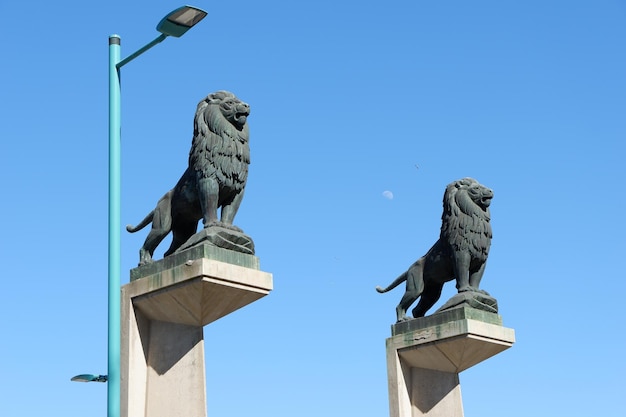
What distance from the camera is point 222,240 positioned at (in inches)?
644

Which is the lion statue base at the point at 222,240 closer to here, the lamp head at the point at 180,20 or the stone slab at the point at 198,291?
the stone slab at the point at 198,291

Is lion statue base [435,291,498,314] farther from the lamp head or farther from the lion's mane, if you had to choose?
the lamp head

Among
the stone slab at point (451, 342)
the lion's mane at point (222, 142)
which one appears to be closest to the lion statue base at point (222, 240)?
the lion's mane at point (222, 142)

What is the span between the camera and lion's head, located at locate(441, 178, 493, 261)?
19.7m

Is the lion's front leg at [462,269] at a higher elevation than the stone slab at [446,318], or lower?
higher

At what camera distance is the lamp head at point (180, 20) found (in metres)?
13.1

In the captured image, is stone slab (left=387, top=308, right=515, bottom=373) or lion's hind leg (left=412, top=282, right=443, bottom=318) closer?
stone slab (left=387, top=308, right=515, bottom=373)

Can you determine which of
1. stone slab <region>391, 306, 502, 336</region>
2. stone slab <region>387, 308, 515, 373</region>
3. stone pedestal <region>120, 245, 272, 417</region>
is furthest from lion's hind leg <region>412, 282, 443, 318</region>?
stone pedestal <region>120, 245, 272, 417</region>

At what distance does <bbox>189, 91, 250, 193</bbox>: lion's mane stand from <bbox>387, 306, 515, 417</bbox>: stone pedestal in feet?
15.3

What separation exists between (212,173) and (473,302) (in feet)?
17.0

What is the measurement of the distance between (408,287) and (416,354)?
117 cm

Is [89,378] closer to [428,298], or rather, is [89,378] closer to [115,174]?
[115,174]

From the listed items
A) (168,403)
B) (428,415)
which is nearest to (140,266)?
(168,403)

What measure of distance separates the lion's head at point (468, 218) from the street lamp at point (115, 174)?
7.77 m
